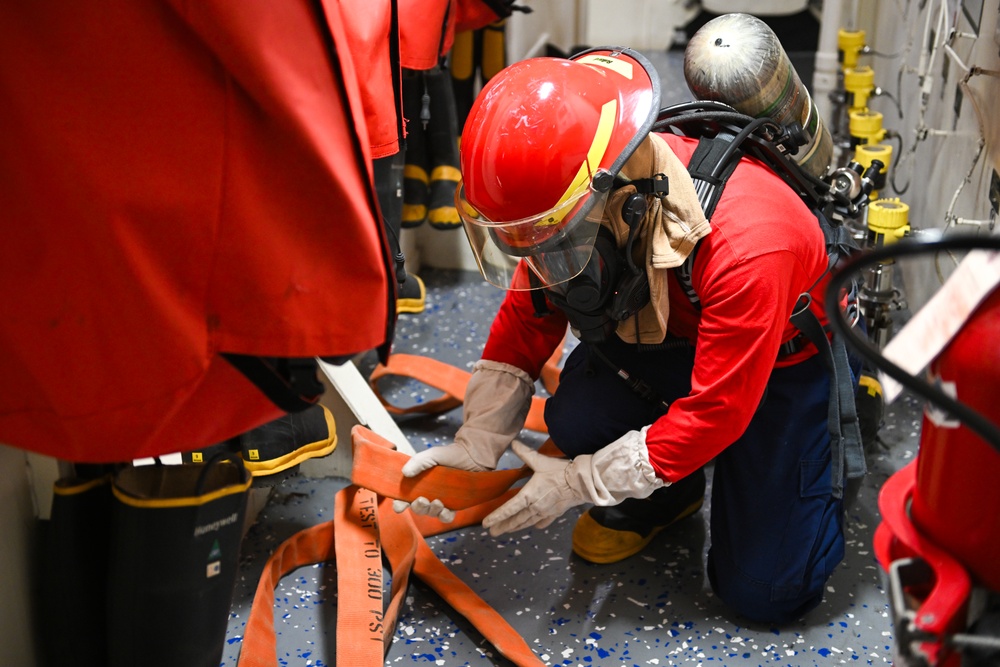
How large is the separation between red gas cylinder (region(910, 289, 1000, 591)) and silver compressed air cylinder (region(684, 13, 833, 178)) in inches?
36.7

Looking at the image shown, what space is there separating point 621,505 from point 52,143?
55.2 inches

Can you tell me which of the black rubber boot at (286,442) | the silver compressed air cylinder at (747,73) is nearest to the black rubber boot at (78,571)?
the black rubber boot at (286,442)

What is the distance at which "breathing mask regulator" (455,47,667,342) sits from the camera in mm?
1475

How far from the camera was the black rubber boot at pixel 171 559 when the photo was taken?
3.53 feet

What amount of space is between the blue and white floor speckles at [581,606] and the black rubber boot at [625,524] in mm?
26

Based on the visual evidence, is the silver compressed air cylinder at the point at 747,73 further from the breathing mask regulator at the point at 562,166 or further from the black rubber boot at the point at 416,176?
the black rubber boot at the point at 416,176

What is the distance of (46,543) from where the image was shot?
1.16 metres

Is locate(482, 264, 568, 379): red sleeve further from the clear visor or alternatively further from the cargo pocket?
the cargo pocket

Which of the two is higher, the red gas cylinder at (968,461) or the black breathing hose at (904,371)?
the black breathing hose at (904,371)

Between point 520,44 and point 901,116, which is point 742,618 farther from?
point 520,44

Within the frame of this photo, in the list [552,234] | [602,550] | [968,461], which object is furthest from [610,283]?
[968,461]

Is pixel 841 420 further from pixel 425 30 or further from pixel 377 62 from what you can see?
pixel 425 30

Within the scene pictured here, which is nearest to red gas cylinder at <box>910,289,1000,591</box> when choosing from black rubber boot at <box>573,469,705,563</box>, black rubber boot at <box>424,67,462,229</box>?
black rubber boot at <box>573,469,705,563</box>

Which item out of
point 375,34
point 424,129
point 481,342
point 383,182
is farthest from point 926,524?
point 424,129
